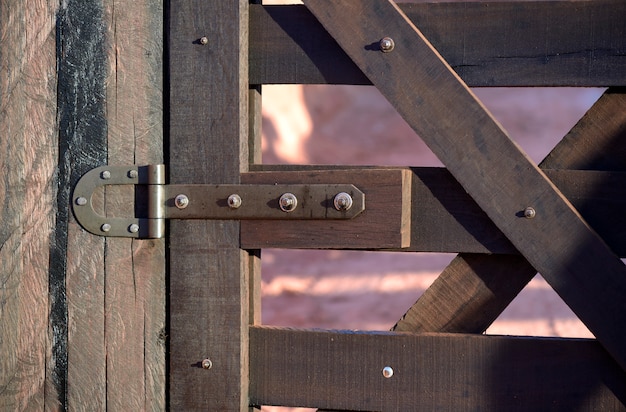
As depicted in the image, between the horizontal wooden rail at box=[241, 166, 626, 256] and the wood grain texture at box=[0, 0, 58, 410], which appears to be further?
the wood grain texture at box=[0, 0, 58, 410]

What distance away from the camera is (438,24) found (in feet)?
6.10

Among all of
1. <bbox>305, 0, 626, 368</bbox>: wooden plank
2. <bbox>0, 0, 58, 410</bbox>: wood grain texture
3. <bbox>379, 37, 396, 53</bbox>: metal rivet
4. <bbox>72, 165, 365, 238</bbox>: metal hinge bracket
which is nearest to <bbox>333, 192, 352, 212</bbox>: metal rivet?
<bbox>72, 165, 365, 238</bbox>: metal hinge bracket

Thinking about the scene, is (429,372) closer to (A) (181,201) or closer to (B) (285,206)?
(B) (285,206)

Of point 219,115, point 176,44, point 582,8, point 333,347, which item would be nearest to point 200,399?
point 333,347

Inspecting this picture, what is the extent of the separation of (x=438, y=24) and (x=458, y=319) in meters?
0.68

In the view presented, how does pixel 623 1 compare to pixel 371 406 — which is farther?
pixel 371 406

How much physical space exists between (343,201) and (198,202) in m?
0.34

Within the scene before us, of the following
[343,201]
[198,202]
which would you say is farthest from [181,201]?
[343,201]

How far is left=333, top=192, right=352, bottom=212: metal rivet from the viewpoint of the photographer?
6.01ft

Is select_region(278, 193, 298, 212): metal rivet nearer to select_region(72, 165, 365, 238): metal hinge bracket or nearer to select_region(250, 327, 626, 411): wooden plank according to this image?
select_region(72, 165, 365, 238): metal hinge bracket

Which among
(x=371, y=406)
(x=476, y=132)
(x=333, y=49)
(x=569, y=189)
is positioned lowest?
(x=371, y=406)

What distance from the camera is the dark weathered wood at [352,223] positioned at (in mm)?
1828

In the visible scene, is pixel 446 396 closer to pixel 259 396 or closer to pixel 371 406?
pixel 371 406

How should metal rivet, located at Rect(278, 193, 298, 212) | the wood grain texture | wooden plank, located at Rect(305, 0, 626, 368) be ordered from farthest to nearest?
the wood grain texture → metal rivet, located at Rect(278, 193, 298, 212) → wooden plank, located at Rect(305, 0, 626, 368)
